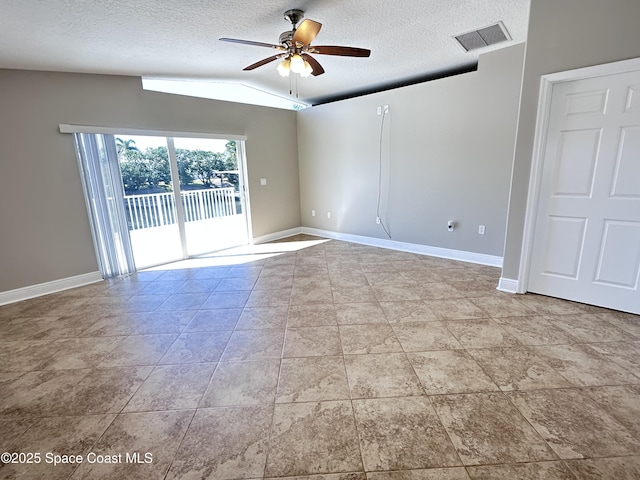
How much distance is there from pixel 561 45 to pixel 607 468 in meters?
3.10

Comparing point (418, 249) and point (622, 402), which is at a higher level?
point (418, 249)

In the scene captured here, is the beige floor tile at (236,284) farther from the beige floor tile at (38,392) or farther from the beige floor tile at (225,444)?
the beige floor tile at (225,444)

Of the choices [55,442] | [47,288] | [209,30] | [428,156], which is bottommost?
[55,442]

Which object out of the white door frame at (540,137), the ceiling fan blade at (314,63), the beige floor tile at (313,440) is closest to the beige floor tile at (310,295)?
the beige floor tile at (313,440)

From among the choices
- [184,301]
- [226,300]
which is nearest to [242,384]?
[226,300]

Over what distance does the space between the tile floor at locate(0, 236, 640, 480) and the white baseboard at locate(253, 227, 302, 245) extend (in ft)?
7.95

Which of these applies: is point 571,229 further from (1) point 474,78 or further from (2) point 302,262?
(2) point 302,262

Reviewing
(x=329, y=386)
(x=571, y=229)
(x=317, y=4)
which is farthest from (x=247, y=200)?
(x=571, y=229)

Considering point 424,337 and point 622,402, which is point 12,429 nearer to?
point 424,337

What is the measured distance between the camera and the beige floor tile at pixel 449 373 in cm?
180

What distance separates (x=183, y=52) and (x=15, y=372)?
324cm

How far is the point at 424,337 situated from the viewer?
2.36 m

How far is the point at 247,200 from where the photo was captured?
532 centimetres

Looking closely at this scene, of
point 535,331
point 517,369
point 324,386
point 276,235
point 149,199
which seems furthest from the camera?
point 276,235
